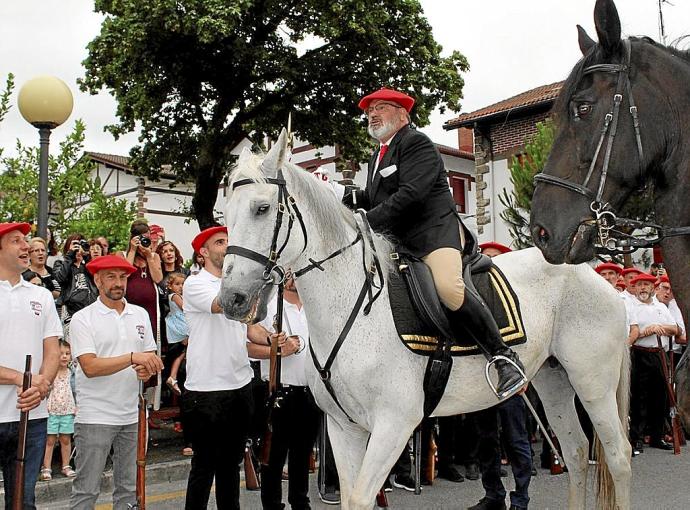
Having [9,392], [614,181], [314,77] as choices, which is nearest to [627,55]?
[614,181]

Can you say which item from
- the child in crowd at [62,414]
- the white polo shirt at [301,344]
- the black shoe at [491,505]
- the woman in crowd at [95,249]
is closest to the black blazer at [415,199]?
the white polo shirt at [301,344]

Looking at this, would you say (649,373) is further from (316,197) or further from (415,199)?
(316,197)

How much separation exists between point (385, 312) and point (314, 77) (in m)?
18.6

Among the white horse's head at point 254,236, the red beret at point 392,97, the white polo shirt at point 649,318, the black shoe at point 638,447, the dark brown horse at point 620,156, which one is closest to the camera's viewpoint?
the dark brown horse at point 620,156

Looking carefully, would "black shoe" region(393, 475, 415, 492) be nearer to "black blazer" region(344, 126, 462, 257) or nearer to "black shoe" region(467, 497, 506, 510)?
"black shoe" region(467, 497, 506, 510)

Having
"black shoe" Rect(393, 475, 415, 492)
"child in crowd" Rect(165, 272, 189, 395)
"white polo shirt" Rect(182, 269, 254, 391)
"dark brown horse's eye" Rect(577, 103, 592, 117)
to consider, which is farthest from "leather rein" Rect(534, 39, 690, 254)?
"child in crowd" Rect(165, 272, 189, 395)

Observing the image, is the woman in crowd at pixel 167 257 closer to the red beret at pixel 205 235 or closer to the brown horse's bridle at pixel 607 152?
the red beret at pixel 205 235

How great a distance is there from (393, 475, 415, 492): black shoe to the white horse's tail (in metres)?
2.36

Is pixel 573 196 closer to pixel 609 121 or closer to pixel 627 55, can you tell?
pixel 609 121

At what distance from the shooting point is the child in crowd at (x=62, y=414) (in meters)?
7.45

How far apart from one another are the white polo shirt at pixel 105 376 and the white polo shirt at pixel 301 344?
55.2 inches

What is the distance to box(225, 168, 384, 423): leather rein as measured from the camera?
4293 millimetres

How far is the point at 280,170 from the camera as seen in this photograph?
14.9ft

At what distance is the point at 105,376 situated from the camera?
18.0 feet
